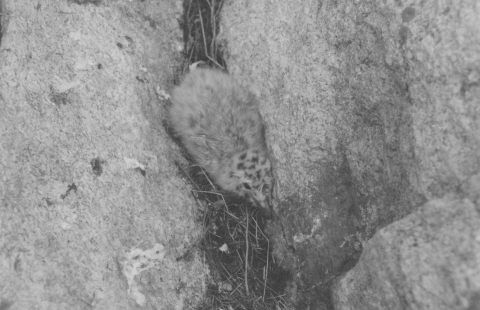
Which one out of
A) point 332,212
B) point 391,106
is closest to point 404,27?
point 391,106

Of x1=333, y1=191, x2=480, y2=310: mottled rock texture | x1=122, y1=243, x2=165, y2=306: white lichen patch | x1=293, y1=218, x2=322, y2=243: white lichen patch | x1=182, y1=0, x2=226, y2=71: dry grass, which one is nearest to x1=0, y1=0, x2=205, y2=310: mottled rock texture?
x1=122, y1=243, x2=165, y2=306: white lichen patch

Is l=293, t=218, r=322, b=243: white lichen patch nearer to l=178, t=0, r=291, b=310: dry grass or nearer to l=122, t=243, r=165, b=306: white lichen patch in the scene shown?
l=178, t=0, r=291, b=310: dry grass

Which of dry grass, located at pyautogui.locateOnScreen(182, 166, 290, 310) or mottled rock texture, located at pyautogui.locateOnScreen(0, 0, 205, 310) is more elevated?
mottled rock texture, located at pyautogui.locateOnScreen(0, 0, 205, 310)

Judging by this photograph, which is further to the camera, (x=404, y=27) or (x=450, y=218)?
(x=404, y=27)

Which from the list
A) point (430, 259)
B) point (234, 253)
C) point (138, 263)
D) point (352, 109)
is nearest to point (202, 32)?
point (352, 109)

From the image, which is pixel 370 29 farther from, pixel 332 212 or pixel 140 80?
pixel 140 80

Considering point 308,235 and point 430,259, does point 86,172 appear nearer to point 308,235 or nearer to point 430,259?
point 308,235

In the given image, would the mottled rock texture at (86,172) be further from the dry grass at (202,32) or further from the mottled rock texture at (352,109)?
the mottled rock texture at (352,109)

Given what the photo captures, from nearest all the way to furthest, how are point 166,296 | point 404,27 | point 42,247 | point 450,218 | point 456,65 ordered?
point 450,218
point 456,65
point 404,27
point 42,247
point 166,296

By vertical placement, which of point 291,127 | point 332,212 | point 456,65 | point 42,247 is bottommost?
point 332,212
